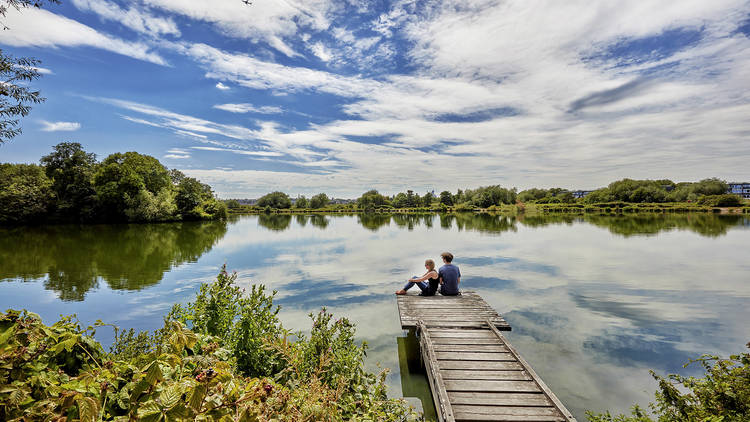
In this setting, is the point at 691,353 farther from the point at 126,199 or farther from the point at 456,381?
the point at 126,199

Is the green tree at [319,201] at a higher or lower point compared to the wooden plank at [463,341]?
higher

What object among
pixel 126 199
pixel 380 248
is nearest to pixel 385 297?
A: pixel 380 248

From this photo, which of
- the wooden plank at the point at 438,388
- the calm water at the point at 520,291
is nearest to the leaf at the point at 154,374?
the wooden plank at the point at 438,388

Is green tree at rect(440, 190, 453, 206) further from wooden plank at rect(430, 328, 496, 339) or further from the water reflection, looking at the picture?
wooden plank at rect(430, 328, 496, 339)

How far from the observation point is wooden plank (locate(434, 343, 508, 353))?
5.93 metres

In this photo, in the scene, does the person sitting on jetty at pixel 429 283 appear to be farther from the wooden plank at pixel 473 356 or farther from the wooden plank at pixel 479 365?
the wooden plank at pixel 479 365

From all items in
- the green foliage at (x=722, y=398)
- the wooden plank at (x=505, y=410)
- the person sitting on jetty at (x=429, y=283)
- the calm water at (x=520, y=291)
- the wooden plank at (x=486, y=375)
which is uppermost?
the green foliage at (x=722, y=398)

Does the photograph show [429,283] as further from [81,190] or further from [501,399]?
[81,190]

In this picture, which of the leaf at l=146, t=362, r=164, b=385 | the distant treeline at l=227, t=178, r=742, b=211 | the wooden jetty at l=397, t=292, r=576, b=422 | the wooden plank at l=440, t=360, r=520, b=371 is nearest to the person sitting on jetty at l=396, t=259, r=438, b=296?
the wooden jetty at l=397, t=292, r=576, b=422

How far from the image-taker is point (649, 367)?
677cm

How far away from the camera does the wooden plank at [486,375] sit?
498cm

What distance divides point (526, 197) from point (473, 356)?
145277 mm

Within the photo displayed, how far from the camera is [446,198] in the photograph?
135625mm

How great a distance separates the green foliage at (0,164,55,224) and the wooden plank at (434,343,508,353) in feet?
203
